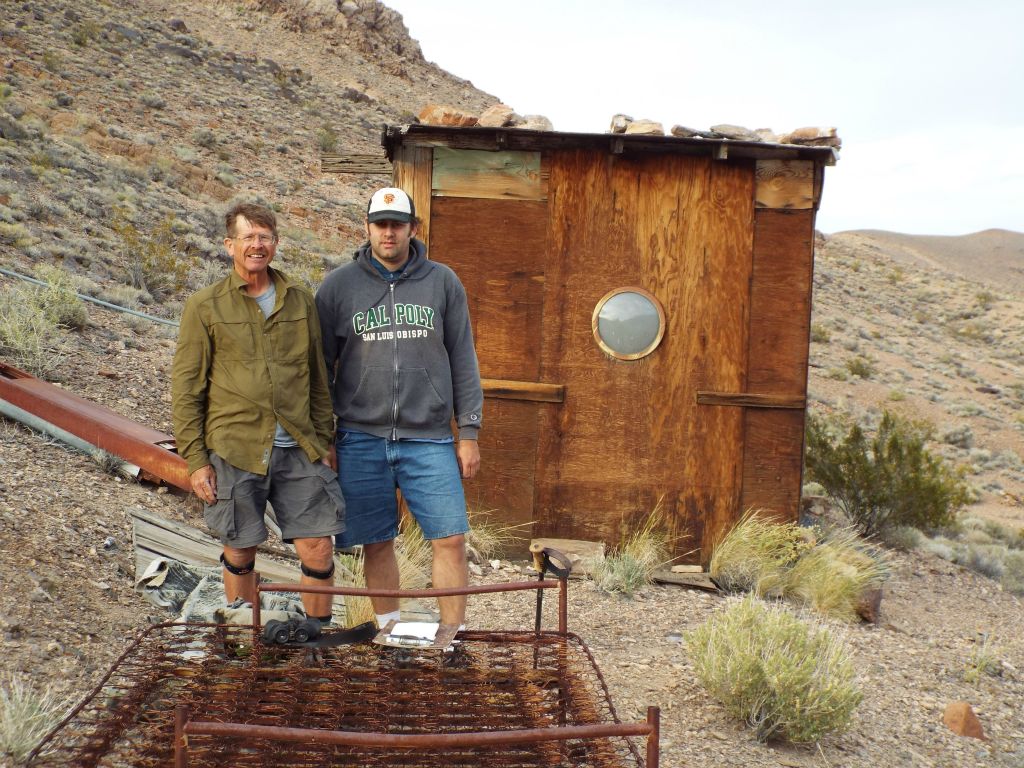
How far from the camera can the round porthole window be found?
654 cm

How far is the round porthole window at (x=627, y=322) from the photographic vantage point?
21.5ft

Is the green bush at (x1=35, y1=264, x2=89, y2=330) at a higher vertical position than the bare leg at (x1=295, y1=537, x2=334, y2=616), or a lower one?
higher

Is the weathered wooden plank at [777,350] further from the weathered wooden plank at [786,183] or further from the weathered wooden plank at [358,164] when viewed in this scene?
the weathered wooden plank at [358,164]

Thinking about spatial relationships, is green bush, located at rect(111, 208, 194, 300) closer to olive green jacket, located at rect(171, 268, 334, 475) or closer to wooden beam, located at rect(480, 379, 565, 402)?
wooden beam, located at rect(480, 379, 565, 402)

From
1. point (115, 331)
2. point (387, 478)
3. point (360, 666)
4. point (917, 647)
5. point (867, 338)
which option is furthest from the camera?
point (867, 338)

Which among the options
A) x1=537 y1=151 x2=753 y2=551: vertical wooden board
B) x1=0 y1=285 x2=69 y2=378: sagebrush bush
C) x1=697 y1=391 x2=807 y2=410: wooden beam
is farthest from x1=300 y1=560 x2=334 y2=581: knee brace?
x1=0 y1=285 x2=69 y2=378: sagebrush bush

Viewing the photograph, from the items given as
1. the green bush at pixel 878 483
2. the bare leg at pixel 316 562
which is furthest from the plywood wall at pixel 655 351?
the green bush at pixel 878 483

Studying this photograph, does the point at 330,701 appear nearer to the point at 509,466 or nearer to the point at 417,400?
the point at 417,400

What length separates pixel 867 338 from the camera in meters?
27.8

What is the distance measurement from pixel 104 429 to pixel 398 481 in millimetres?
3123

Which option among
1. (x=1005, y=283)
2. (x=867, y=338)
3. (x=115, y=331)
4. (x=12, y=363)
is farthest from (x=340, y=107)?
(x=1005, y=283)

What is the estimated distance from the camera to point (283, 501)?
3539 millimetres

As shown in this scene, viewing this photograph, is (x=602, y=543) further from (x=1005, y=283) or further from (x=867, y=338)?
(x=1005, y=283)

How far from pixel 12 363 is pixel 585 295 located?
4509mm
